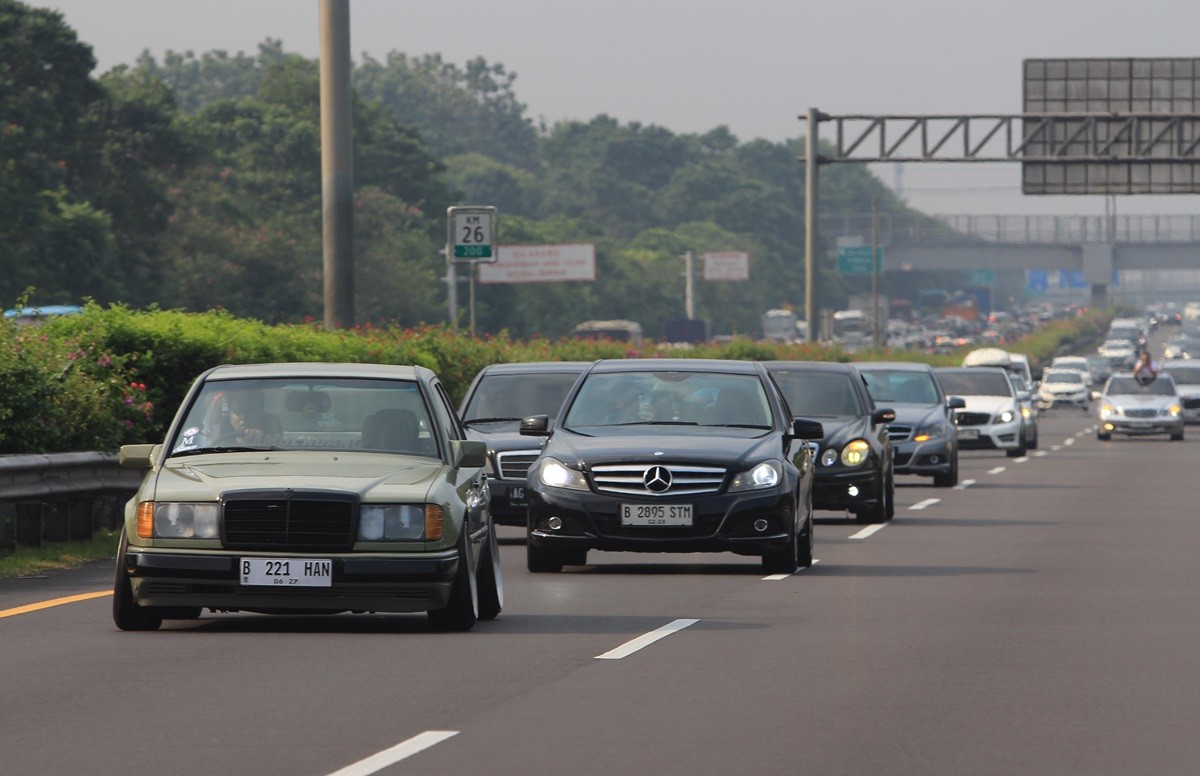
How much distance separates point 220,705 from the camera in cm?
993

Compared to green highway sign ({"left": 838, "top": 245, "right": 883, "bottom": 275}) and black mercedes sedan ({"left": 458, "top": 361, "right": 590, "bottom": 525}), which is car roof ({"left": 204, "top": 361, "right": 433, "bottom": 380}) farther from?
green highway sign ({"left": 838, "top": 245, "right": 883, "bottom": 275})

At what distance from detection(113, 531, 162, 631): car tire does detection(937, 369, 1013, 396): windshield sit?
32.1 m

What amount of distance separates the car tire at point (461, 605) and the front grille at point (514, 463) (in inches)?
317

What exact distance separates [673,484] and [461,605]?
407cm

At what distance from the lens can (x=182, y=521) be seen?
12297 mm

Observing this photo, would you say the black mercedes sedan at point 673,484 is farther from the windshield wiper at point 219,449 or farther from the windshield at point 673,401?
the windshield wiper at point 219,449

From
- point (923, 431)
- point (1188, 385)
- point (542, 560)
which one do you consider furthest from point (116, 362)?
point (1188, 385)

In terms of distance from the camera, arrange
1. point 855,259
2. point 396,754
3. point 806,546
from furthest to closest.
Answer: point 855,259
point 806,546
point 396,754

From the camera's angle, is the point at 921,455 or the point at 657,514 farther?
the point at 921,455

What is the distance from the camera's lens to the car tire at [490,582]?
13.4 m

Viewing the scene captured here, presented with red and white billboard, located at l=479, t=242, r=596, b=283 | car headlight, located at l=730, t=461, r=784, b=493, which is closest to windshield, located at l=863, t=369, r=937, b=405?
car headlight, located at l=730, t=461, r=784, b=493

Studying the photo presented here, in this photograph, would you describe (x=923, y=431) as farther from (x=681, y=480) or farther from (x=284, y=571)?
(x=284, y=571)

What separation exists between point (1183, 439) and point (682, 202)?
427 feet

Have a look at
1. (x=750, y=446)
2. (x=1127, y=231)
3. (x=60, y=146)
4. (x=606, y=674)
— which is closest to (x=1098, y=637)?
(x=606, y=674)
